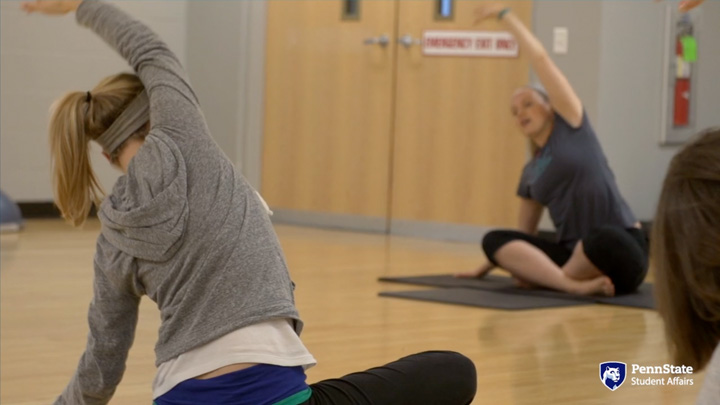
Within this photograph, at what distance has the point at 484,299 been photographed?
4.29 metres

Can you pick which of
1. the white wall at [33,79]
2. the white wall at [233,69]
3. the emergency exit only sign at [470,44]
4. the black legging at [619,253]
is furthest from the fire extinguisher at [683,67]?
the white wall at [33,79]

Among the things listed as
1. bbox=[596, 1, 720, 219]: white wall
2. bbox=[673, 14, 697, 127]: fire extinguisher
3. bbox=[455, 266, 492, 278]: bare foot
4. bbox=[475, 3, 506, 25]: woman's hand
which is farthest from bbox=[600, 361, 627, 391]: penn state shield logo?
bbox=[673, 14, 697, 127]: fire extinguisher

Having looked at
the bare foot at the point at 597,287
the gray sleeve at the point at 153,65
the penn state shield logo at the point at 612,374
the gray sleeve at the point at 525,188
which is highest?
the gray sleeve at the point at 153,65

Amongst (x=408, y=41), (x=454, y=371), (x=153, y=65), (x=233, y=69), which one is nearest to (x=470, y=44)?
(x=408, y=41)

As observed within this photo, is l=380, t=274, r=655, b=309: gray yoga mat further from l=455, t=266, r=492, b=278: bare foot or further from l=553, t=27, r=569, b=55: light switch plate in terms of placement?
l=553, t=27, r=569, b=55: light switch plate

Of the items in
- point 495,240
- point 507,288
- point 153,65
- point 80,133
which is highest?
point 153,65

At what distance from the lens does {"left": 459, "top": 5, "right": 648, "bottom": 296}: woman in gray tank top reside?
4305 mm

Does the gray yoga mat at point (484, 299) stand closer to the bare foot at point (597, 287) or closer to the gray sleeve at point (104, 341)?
the bare foot at point (597, 287)

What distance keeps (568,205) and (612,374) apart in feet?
5.32

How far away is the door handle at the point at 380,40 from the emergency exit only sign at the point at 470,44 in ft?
0.89

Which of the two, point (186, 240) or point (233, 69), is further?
point (233, 69)

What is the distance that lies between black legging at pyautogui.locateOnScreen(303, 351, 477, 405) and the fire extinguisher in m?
5.17

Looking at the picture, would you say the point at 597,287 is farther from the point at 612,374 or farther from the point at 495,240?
the point at 612,374

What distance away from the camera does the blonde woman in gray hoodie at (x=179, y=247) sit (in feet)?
5.14
